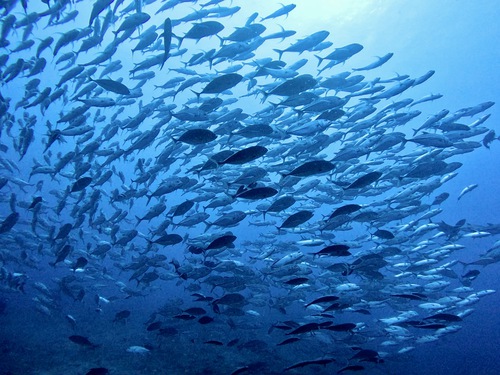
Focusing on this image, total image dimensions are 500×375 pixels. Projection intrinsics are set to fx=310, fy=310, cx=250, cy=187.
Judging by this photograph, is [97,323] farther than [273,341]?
Yes

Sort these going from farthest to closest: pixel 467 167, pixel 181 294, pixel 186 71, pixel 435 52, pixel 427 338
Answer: pixel 467 167
pixel 435 52
pixel 181 294
pixel 427 338
pixel 186 71

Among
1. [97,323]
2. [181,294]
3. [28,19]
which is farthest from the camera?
[181,294]

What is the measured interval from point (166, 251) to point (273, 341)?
1935 cm

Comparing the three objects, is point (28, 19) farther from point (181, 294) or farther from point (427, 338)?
point (181, 294)

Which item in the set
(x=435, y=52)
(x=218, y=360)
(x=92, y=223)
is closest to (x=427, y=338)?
(x=218, y=360)

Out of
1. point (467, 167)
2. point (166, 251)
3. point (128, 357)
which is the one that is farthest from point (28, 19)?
point (467, 167)

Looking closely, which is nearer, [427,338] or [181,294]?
[427,338]

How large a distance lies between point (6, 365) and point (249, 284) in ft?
24.4

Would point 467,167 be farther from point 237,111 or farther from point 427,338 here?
point 237,111

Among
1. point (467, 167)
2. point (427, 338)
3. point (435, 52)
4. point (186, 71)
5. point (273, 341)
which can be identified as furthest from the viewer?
point (467, 167)

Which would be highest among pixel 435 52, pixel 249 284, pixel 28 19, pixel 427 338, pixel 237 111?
pixel 435 52

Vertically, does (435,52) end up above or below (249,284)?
above

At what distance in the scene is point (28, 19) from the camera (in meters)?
7.38

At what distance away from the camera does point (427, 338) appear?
Result: 10.1m
